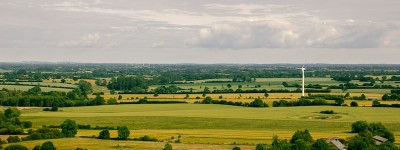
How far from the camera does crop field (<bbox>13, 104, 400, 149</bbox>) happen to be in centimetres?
6894

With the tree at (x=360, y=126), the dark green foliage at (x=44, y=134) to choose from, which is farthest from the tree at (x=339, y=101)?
the dark green foliage at (x=44, y=134)

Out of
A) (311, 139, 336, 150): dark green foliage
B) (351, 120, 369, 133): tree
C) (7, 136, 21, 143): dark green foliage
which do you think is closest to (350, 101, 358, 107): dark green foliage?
(351, 120, 369, 133): tree

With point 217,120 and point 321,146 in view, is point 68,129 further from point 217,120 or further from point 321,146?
point 321,146

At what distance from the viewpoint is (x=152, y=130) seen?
75188mm

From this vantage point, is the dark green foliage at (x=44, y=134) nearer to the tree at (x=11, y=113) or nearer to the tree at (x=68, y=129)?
the tree at (x=68, y=129)

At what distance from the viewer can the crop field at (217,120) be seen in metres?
68.9

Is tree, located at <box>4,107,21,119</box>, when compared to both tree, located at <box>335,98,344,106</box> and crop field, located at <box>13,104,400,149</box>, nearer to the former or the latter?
crop field, located at <box>13,104,400,149</box>

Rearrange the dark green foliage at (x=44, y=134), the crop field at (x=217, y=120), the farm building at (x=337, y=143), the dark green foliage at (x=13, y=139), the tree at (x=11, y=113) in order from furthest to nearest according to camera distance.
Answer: the tree at (x=11, y=113)
the crop field at (x=217, y=120)
the dark green foliage at (x=44, y=134)
the dark green foliage at (x=13, y=139)
the farm building at (x=337, y=143)

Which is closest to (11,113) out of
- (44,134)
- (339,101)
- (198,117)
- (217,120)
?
(44,134)

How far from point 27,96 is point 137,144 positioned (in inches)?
2548

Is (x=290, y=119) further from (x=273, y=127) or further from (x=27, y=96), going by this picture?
(x=27, y=96)

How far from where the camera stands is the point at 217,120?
85.8 metres

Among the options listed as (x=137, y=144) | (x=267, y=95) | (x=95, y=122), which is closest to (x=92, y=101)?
(x=95, y=122)

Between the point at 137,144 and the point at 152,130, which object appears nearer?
the point at 137,144
